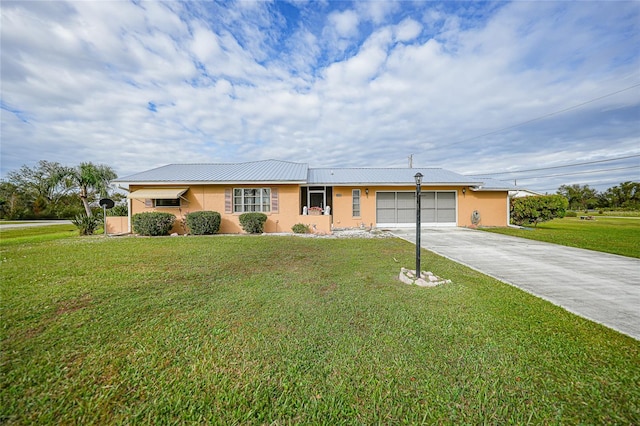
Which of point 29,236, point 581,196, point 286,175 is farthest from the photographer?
point 581,196

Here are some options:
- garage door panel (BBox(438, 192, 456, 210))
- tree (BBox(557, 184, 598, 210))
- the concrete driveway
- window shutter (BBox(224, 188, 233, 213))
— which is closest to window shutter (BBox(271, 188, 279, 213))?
window shutter (BBox(224, 188, 233, 213))

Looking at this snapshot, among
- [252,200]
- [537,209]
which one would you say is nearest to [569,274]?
[537,209]

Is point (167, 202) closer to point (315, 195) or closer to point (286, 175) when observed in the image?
point (286, 175)

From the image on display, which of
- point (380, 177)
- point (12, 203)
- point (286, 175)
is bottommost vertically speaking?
point (12, 203)

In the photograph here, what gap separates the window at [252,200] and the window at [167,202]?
11.0ft

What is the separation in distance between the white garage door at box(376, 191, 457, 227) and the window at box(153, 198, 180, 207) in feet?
41.2

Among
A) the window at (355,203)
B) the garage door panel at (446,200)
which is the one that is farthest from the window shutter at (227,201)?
the garage door panel at (446,200)

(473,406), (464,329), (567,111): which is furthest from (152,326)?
(567,111)

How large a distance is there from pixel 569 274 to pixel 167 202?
17.1 meters

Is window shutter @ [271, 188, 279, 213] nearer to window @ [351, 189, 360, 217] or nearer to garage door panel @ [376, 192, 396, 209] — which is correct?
window @ [351, 189, 360, 217]

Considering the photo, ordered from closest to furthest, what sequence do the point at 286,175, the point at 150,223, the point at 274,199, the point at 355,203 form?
the point at 150,223 < the point at 274,199 < the point at 286,175 < the point at 355,203

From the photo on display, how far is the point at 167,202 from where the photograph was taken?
44.8 feet

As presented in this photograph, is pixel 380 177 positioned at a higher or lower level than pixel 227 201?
higher

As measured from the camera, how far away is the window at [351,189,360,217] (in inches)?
621
